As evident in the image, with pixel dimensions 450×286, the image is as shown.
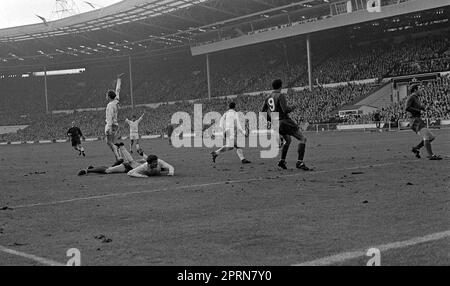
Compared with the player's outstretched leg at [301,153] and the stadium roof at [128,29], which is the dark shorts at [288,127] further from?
the stadium roof at [128,29]

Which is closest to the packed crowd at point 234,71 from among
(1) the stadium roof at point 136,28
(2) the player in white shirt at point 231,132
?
(1) the stadium roof at point 136,28

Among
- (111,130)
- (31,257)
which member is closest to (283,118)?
(111,130)

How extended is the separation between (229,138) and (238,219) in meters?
9.22

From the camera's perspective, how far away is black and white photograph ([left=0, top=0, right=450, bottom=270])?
5301 millimetres

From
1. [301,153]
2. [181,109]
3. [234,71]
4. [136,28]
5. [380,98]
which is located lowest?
[301,153]

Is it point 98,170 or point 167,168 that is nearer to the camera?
point 167,168

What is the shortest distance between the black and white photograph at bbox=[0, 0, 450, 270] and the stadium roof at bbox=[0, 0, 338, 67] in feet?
0.92

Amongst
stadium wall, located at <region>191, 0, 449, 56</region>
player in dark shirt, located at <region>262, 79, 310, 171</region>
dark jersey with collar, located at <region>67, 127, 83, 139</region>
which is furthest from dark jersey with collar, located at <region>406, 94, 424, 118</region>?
stadium wall, located at <region>191, 0, 449, 56</region>

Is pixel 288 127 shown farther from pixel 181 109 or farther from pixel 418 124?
pixel 181 109

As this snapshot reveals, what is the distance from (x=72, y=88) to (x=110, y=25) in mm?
22573

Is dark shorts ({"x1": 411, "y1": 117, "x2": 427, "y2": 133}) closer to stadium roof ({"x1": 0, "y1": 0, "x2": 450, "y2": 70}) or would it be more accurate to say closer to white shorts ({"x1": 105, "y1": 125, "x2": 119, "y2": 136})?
white shorts ({"x1": 105, "y1": 125, "x2": 119, "y2": 136})

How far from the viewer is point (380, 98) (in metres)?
49.5

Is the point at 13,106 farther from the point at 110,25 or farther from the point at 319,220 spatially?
the point at 319,220

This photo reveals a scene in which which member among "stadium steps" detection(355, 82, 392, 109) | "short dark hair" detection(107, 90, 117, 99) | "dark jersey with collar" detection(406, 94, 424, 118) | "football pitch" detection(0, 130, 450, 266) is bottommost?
"football pitch" detection(0, 130, 450, 266)
